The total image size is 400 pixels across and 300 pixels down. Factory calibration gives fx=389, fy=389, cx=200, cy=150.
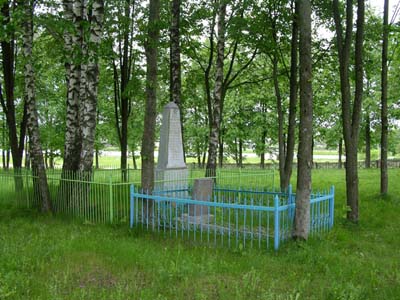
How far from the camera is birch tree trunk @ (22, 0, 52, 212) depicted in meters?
9.84

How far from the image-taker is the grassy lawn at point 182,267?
4922 mm

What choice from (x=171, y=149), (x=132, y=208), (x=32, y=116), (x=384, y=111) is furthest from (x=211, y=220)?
(x=384, y=111)

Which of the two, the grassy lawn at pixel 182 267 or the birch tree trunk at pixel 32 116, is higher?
the birch tree trunk at pixel 32 116

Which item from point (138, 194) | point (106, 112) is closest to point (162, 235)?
point (138, 194)

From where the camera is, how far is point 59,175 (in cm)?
1134

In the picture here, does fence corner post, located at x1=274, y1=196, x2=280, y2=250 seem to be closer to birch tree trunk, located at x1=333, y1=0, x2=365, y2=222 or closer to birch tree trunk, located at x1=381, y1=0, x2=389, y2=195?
birch tree trunk, located at x1=333, y1=0, x2=365, y2=222

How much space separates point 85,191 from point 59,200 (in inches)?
51.6

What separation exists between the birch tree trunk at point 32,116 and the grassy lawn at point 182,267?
2246mm

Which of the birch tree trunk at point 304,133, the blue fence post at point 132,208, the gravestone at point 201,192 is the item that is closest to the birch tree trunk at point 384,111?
the birch tree trunk at point 304,133

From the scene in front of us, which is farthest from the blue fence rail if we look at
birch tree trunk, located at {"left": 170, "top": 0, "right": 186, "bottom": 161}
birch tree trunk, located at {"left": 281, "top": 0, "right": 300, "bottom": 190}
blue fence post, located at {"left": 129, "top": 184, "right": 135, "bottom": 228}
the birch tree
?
birch tree trunk, located at {"left": 170, "top": 0, "right": 186, "bottom": 161}

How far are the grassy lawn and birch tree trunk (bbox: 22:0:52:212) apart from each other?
2.25m

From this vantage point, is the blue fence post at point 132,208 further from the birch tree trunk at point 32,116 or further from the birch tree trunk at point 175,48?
the birch tree trunk at point 175,48

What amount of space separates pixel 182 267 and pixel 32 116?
6637 millimetres

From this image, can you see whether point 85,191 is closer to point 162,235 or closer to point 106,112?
point 162,235
